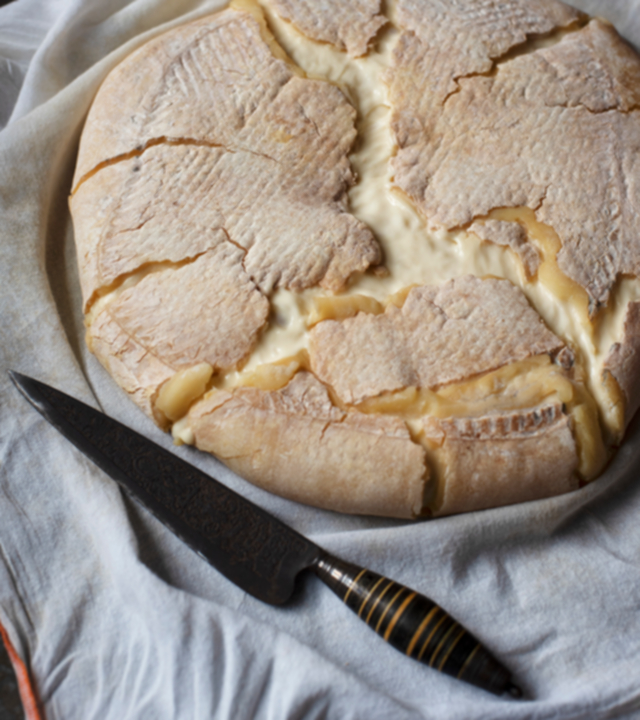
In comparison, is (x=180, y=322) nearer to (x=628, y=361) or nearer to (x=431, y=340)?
(x=431, y=340)

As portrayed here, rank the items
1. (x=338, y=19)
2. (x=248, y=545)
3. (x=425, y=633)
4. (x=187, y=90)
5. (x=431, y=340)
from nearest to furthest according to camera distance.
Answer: (x=425, y=633) → (x=248, y=545) → (x=431, y=340) → (x=187, y=90) → (x=338, y=19)

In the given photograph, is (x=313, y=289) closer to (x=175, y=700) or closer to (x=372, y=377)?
(x=372, y=377)

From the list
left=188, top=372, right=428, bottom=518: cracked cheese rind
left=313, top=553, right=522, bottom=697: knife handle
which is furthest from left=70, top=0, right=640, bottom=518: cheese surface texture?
left=313, top=553, right=522, bottom=697: knife handle

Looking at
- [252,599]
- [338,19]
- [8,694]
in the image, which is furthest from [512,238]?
[8,694]

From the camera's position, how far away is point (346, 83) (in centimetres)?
183

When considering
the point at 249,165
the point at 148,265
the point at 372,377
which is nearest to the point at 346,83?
the point at 249,165

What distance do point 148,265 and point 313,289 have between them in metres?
0.38

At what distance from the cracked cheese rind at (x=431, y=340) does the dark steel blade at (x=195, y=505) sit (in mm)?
324

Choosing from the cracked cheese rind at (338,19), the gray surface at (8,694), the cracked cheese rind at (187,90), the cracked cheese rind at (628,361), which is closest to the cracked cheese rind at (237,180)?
the cracked cheese rind at (187,90)

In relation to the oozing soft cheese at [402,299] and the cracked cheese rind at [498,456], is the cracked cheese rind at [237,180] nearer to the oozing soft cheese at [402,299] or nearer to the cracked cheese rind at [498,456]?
the oozing soft cheese at [402,299]

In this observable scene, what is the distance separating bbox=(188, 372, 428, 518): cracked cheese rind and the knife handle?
191 millimetres

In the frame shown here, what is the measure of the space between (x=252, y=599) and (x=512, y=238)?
998mm

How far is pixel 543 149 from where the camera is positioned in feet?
5.73

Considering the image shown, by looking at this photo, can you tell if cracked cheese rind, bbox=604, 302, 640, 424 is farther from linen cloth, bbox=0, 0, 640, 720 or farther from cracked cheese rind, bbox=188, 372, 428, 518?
cracked cheese rind, bbox=188, 372, 428, 518
